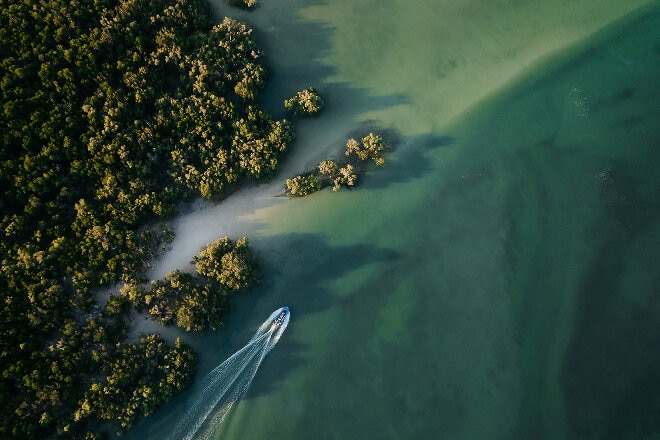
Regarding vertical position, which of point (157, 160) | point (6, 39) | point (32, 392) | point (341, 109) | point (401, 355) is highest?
point (6, 39)

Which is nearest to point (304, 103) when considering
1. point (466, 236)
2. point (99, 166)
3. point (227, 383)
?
point (99, 166)

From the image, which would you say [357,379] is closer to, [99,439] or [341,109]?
[99,439]

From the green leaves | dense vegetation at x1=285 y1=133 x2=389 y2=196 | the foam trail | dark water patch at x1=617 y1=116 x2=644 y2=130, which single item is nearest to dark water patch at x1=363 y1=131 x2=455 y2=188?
dense vegetation at x1=285 y1=133 x2=389 y2=196

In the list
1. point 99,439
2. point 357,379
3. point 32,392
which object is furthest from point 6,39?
point 357,379

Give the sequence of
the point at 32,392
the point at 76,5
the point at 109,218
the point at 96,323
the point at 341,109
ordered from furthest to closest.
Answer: the point at 341,109
the point at 76,5
the point at 109,218
the point at 96,323
the point at 32,392

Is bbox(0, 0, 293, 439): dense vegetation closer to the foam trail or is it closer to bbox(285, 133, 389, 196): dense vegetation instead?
the foam trail

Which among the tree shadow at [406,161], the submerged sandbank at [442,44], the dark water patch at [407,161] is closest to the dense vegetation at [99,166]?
the tree shadow at [406,161]
